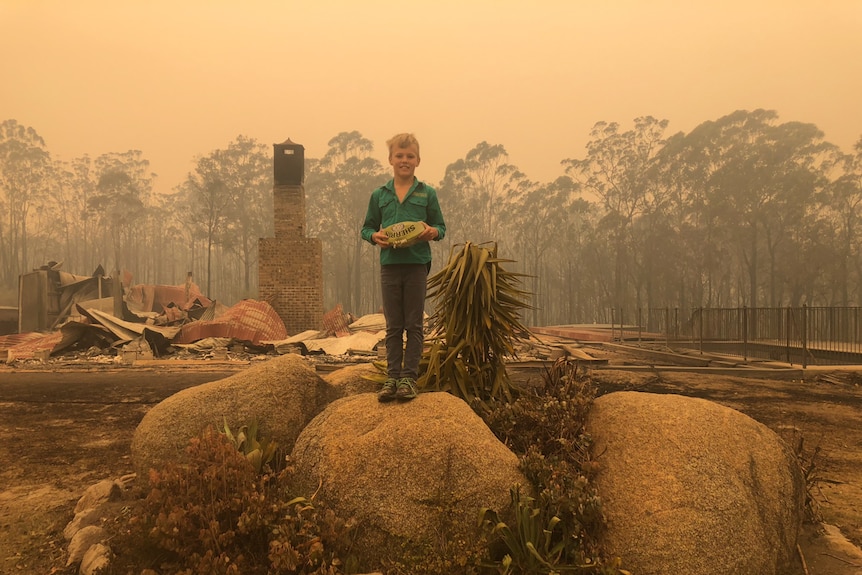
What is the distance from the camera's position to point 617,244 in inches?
1535

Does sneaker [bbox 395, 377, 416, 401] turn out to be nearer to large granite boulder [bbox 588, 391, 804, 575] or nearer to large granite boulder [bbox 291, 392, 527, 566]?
large granite boulder [bbox 291, 392, 527, 566]

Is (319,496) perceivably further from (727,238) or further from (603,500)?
(727,238)

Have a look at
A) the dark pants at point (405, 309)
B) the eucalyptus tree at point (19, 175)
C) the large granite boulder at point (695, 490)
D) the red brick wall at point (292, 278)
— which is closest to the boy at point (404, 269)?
the dark pants at point (405, 309)

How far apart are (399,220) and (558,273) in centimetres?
5235

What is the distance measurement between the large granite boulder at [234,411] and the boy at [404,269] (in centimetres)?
78

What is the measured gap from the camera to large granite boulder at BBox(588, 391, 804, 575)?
255 cm

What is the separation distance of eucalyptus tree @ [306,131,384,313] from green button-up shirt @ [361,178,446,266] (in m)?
41.9

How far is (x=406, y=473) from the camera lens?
2.80 metres

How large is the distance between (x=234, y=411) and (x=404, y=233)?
5.96 ft

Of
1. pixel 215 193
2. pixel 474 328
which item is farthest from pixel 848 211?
pixel 215 193

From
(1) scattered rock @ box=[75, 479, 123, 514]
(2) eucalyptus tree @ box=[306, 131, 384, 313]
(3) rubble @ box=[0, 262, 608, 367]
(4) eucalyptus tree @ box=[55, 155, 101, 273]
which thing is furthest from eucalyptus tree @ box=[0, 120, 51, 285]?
(1) scattered rock @ box=[75, 479, 123, 514]

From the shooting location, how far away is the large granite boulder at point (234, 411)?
357 centimetres

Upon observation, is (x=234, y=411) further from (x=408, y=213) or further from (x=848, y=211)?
(x=848, y=211)

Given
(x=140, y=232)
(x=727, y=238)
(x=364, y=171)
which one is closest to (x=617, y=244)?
(x=727, y=238)
